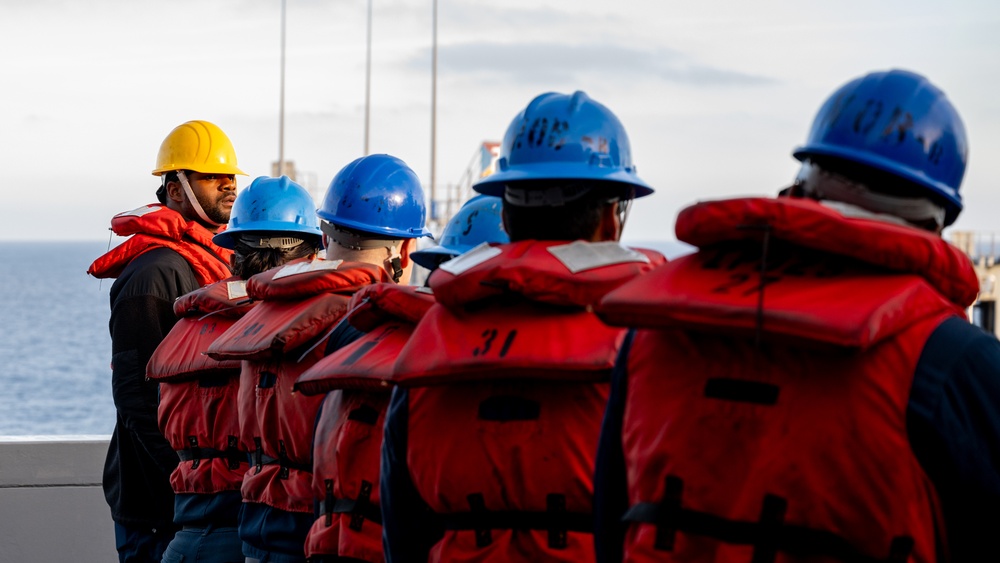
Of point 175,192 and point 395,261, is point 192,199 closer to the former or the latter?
point 175,192

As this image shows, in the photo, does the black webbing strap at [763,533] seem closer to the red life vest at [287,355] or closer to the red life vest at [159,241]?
the red life vest at [287,355]

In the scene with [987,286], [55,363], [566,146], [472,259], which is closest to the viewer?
[472,259]

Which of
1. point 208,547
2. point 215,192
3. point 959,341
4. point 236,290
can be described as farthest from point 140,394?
point 959,341

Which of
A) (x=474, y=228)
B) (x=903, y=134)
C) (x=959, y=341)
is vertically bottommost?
(x=474, y=228)

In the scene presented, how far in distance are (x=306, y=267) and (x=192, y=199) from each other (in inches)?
99.3

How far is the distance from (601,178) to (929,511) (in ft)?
4.21

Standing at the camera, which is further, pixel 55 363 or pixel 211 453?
pixel 55 363

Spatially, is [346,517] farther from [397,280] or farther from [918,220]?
[918,220]

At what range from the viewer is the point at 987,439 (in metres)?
2.48

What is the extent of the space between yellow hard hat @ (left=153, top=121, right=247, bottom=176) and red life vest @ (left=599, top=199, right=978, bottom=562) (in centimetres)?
487

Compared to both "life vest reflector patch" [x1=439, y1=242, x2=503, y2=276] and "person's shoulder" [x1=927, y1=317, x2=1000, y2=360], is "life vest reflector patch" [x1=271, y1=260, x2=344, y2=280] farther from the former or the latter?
"person's shoulder" [x1=927, y1=317, x2=1000, y2=360]

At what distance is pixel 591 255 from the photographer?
329cm

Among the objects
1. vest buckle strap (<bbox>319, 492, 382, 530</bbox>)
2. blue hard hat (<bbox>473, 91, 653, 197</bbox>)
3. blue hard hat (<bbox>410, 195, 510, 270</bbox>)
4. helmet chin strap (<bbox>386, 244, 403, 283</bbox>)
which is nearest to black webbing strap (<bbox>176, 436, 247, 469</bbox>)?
helmet chin strap (<bbox>386, 244, 403, 283</bbox>)

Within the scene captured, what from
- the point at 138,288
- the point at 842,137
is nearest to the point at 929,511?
the point at 842,137
